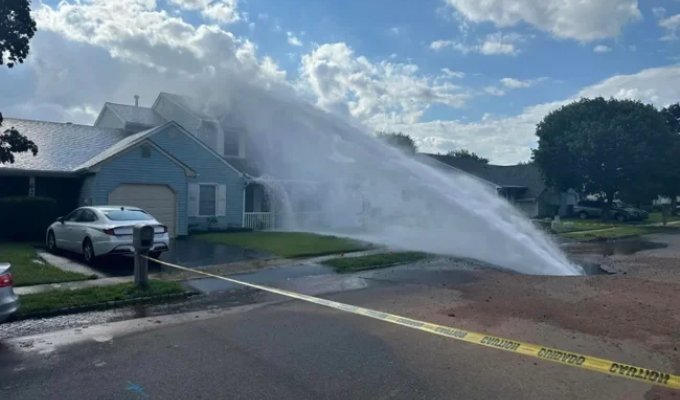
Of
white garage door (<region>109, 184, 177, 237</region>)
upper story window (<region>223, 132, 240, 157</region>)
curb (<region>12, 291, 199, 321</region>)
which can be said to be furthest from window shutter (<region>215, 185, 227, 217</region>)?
curb (<region>12, 291, 199, 321</region>)

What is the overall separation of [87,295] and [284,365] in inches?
197

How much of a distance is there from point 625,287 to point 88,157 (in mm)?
18854

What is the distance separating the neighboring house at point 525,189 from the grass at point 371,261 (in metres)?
31.7

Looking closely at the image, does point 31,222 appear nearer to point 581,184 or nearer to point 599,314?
point 599,314

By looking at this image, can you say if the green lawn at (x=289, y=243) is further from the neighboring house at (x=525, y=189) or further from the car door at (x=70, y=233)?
the neighboring house at (x=525, y=189)

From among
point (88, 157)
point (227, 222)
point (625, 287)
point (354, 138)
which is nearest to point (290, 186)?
point (227, 222)

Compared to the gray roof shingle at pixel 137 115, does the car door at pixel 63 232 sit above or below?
below

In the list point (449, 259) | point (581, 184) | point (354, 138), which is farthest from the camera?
point (581, 184)

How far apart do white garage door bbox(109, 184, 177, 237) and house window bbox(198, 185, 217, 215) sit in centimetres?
197

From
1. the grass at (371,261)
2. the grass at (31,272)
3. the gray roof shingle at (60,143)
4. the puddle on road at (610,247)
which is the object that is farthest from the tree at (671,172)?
the grass at (31,272)

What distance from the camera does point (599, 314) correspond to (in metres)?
8.16

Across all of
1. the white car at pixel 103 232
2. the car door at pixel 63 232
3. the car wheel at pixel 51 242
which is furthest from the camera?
the car wheel at pixel 51 242

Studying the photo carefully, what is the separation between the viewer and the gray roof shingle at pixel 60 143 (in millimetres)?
18875

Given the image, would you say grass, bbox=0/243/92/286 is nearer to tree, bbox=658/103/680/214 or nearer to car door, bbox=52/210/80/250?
car door, bbox=52/210/80/250
